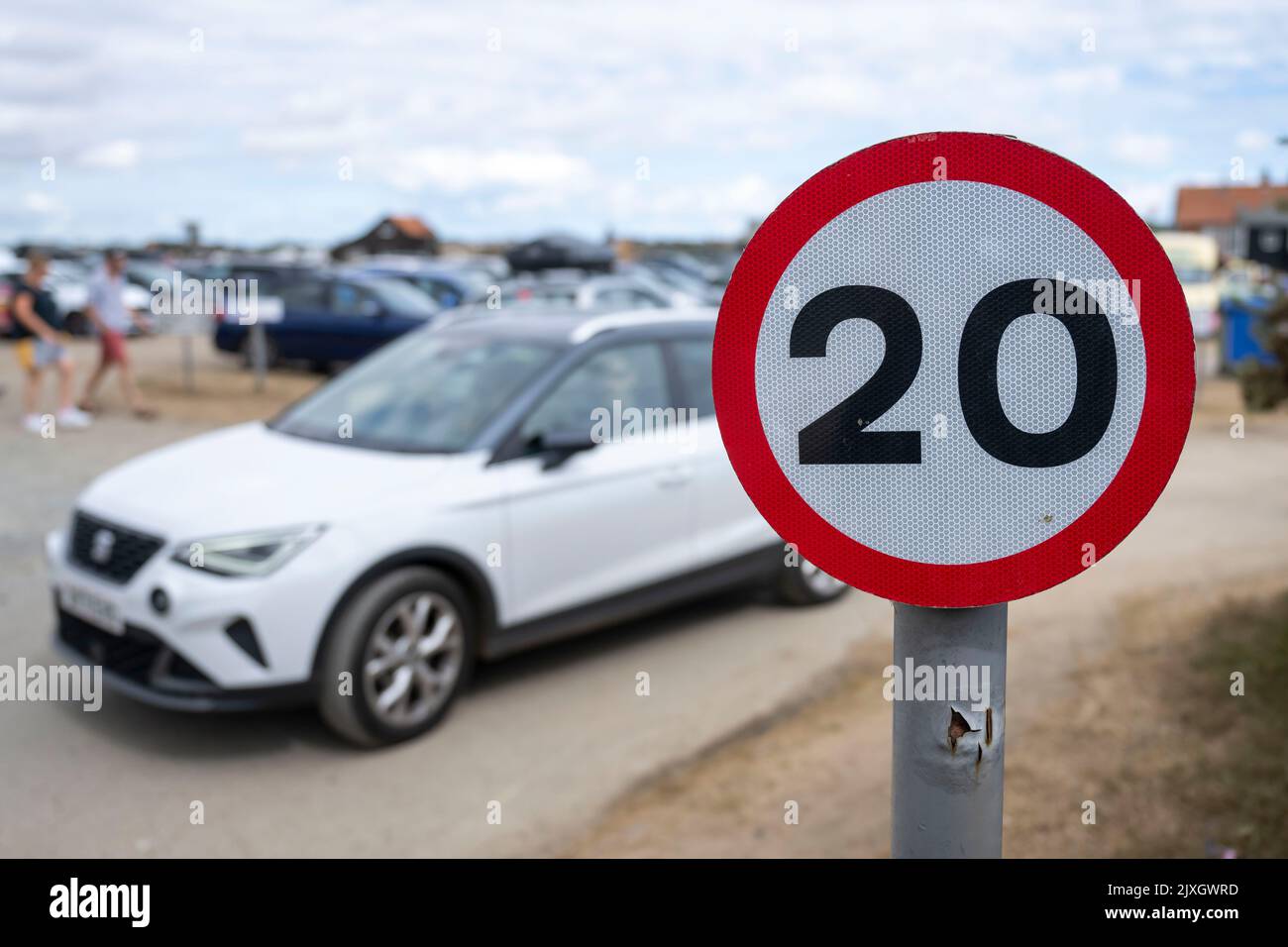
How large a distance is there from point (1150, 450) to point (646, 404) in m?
4.67

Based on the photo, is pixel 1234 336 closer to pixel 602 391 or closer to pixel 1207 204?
pixel 602 391

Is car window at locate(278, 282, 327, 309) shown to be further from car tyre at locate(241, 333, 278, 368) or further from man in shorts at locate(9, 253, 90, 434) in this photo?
man in shorts at locate(9, 253, 90, 434)

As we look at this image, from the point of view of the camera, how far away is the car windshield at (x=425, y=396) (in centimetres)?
570

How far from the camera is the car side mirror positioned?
554 cm

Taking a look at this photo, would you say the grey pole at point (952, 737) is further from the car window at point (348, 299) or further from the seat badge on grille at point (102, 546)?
the car window at point (348, 299)

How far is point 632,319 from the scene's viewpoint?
6406 millimetres

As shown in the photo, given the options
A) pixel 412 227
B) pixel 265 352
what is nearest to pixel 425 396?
pixel 265 352

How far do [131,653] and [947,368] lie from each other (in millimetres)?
4249

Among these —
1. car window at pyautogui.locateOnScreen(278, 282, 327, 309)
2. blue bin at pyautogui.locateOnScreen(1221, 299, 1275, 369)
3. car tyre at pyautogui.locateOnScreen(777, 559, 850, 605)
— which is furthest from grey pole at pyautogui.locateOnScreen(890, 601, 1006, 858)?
car window at pyautogui.locateOnScreen(278, 282, 327, 309)

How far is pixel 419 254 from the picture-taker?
160ft

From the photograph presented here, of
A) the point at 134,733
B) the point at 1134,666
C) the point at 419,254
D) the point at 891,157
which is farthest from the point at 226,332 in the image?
the point at 419,254

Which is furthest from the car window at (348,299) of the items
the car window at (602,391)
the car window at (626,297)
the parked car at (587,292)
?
the car window at (602,391)

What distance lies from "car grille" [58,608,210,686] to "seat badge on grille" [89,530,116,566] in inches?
11.1

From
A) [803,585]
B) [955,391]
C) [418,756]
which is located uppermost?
[955,391]
